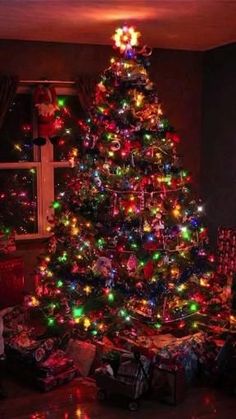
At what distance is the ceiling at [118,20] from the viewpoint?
3699 millimetres

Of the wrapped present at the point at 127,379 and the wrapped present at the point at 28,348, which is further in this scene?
the wrapped present at the point at 28,348

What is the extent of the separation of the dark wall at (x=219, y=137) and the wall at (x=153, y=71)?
0.38 feet

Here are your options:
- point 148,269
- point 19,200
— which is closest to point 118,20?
point 148,269

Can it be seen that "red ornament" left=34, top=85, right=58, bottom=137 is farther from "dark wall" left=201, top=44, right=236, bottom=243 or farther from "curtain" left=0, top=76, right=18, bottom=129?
"dark wall" left=201, top=44, right=236, bottom=243

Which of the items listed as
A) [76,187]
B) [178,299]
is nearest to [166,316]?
[178,299]

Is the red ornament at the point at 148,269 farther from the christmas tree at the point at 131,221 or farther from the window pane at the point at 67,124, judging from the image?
the window pane at the point at 67,124

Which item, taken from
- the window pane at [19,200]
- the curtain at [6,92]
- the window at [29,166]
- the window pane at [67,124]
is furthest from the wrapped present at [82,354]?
the curtain at [6,92]

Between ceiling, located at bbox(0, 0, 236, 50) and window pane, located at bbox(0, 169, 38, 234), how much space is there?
135 centimetres

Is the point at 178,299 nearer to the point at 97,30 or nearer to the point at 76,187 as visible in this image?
the point at 76,187

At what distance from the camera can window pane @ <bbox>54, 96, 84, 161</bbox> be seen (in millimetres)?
5531

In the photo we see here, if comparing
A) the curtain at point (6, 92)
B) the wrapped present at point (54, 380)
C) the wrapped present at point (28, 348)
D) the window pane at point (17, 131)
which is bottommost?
the wrapped present at point (54, 380)

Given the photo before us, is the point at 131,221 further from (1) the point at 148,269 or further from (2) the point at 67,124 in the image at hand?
(2) the point at 67,124

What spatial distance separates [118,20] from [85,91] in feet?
3.94

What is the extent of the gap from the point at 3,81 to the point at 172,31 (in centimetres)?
163
